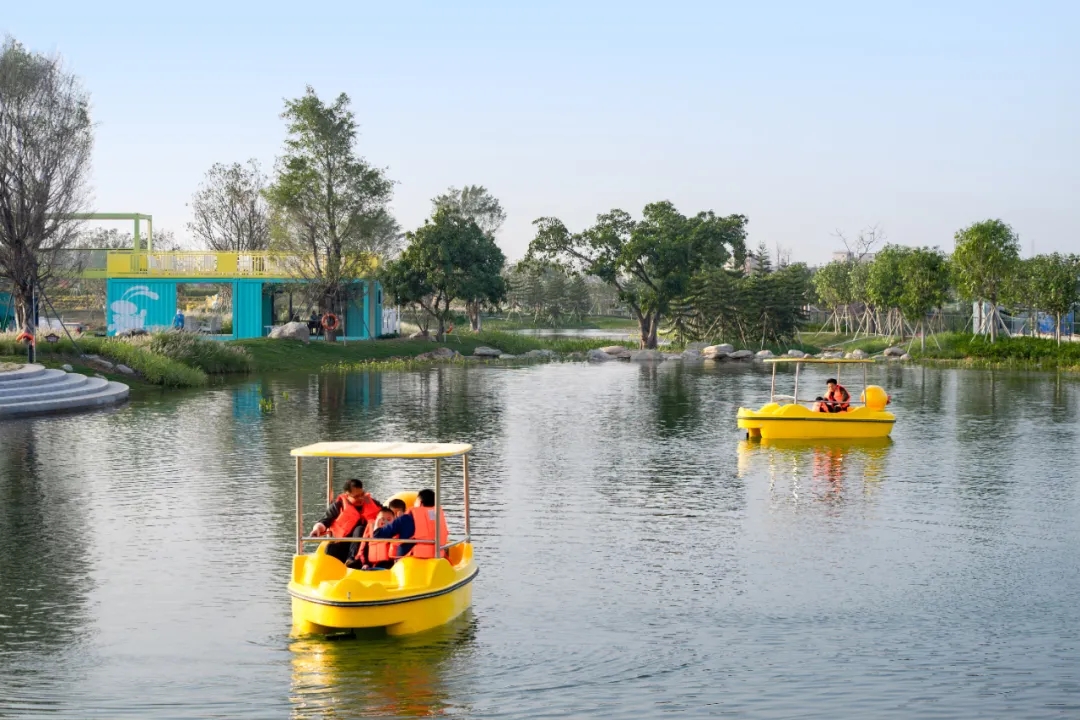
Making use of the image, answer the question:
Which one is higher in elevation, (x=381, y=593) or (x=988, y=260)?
(x=988, y=260)

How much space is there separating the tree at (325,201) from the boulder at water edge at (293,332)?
381 cm

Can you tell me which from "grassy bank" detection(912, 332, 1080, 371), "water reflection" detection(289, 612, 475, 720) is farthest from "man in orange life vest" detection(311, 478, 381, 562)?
"grassy bank" detection(912, 332, 1080, 371)

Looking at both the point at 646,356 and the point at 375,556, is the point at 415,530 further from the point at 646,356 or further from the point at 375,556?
the point at 646,356

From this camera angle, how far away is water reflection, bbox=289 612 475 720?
12.3 meters

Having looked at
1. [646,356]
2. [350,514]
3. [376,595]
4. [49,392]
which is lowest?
[376,595]

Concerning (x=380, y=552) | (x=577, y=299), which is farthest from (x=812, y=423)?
(x=577, y=299)

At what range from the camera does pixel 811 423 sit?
34031 millimetres

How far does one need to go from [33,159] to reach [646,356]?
4131cm

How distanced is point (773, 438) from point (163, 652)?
22.5m

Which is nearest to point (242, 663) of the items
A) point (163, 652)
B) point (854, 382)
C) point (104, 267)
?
point (163, 652)

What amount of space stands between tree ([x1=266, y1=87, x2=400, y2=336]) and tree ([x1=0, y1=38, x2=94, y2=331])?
19168mm

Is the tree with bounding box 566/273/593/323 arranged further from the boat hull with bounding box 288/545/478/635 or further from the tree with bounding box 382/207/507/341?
the boat hull with bounding box 288/545/478/635

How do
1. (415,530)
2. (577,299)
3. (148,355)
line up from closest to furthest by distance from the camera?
(415,530), (148,355), (577,299)

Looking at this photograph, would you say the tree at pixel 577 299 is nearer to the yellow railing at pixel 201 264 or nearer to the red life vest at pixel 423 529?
the yellow railing at pixel 201 264
